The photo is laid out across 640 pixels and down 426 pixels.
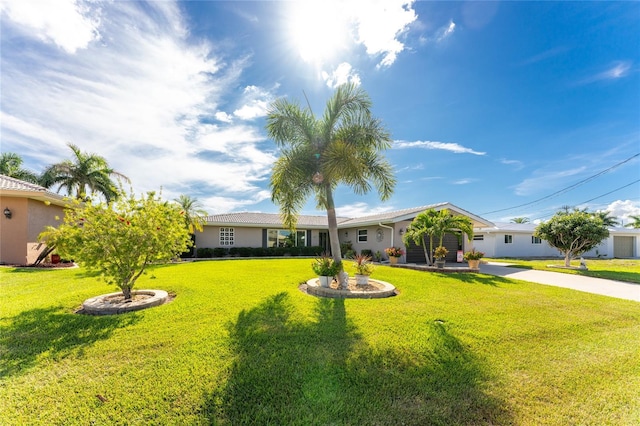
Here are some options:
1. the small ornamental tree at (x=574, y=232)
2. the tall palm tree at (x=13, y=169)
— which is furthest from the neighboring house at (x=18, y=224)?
the small ornamental tree at (x=574, y=232)

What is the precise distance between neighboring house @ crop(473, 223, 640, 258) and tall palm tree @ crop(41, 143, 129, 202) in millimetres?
31017

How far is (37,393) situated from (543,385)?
569cm

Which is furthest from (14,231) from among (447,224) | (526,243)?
(526,243)

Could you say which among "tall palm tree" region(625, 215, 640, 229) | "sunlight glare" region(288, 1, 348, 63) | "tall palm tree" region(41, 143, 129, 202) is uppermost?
"sunlight glare" region(288, 1, 348, 63)

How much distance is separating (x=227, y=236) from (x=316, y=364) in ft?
60.9

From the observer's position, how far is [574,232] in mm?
14336

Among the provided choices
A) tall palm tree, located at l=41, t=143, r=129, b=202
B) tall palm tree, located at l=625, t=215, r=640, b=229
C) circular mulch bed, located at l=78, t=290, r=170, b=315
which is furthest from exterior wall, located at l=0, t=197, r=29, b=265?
tall palm tree, located at l=625, t=215, r=640, b=229

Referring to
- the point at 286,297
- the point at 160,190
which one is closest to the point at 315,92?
the point at 160,190

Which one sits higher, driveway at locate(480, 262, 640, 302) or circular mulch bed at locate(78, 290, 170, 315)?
circular mulch bed at locate(78, 290, 170, 315)

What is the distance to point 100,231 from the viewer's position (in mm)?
5426

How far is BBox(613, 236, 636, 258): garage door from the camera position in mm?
28000

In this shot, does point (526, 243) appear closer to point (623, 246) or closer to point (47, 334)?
point (623, 246)

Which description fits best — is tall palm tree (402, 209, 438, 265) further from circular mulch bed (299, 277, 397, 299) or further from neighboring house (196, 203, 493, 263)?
circular mulch bed (299, 277, 397, 299)

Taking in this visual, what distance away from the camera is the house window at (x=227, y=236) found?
20.4 metres
